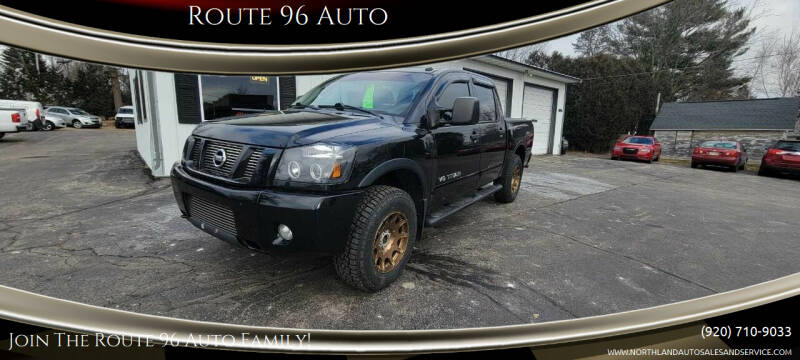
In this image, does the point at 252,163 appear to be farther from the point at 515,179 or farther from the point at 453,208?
the point at 515,179

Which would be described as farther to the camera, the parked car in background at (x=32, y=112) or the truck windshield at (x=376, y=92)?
the truck windshield at (x=376, y=92)

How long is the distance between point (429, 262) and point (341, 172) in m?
1.48

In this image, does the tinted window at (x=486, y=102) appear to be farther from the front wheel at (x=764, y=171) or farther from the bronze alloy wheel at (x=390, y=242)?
the front wheel at (x=764, y=171)

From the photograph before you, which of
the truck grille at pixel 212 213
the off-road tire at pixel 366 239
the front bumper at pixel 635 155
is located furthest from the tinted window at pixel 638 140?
the truck grille at pixel 212 213

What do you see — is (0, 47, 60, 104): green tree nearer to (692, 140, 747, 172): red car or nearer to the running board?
the running board

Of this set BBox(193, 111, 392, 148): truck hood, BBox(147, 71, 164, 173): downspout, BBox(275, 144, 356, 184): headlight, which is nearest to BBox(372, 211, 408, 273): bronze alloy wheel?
BBox(275, 144, 356, 184): headlight

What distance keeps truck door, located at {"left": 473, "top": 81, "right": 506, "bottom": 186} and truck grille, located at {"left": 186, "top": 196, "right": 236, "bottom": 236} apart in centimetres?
277

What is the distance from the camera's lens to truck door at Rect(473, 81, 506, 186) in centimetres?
415

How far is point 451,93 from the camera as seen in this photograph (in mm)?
3643

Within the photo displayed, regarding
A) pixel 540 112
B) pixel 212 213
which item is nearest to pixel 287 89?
pixel 212 213

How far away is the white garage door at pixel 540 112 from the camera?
14.0 metres

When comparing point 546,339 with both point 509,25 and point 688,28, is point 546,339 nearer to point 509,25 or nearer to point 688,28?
point 509,25

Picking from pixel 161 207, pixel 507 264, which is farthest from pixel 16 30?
pixel 161 207

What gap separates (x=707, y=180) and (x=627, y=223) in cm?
760
